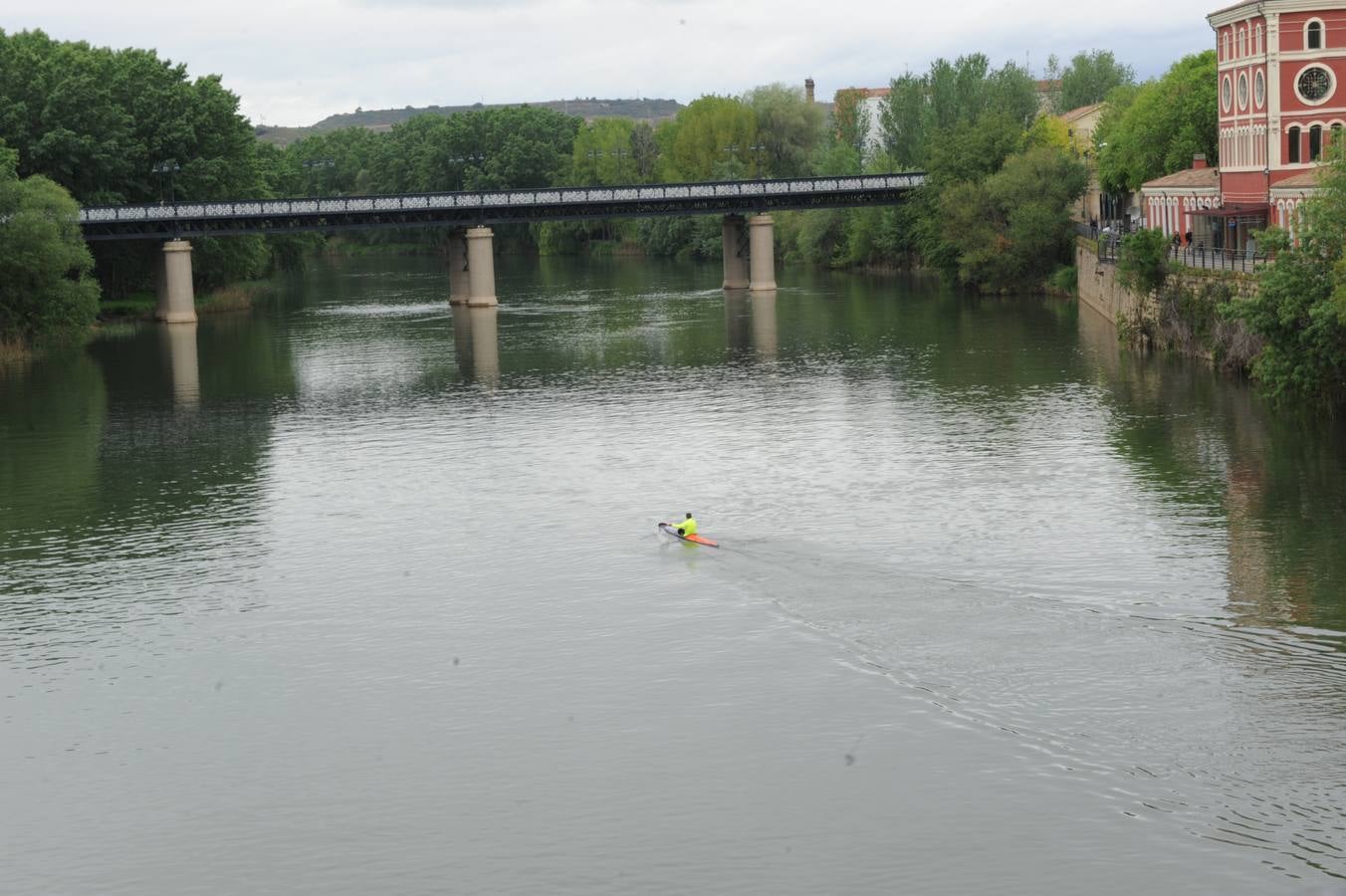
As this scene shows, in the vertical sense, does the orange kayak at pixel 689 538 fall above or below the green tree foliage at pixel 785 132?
below

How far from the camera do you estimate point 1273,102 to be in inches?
2416

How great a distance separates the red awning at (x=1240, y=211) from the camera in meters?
62.9

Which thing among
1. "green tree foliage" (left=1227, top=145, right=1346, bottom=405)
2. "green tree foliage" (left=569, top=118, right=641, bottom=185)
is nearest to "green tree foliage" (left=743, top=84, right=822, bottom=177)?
"green tree foliage" (left=569, top=118, right=641, bottom=185)

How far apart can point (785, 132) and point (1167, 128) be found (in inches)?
2410

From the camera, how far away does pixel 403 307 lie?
102 meters

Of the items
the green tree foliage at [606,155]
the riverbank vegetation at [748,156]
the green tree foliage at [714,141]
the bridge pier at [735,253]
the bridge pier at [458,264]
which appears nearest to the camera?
the riverbank vegetation at [748,156]

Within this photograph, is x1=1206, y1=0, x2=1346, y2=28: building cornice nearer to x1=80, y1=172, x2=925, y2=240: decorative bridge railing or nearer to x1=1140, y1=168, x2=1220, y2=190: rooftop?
x1=1140, y1=168, x2=1220, y2=190: rooftop

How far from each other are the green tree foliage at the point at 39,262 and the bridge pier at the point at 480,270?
27.8 metres

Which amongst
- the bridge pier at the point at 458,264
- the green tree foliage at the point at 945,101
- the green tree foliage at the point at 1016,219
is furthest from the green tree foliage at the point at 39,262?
the green tree foliage at the point at 945,101

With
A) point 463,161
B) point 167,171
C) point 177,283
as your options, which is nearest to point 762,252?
point 177,283

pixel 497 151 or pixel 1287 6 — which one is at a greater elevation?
pixel 497 151

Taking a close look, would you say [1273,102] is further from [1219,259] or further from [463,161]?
[463,161]

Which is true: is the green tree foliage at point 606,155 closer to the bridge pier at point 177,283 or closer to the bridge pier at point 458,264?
the bridge pier at point 458,264

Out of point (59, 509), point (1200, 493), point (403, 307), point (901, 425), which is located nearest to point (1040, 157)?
point (403, 307)
